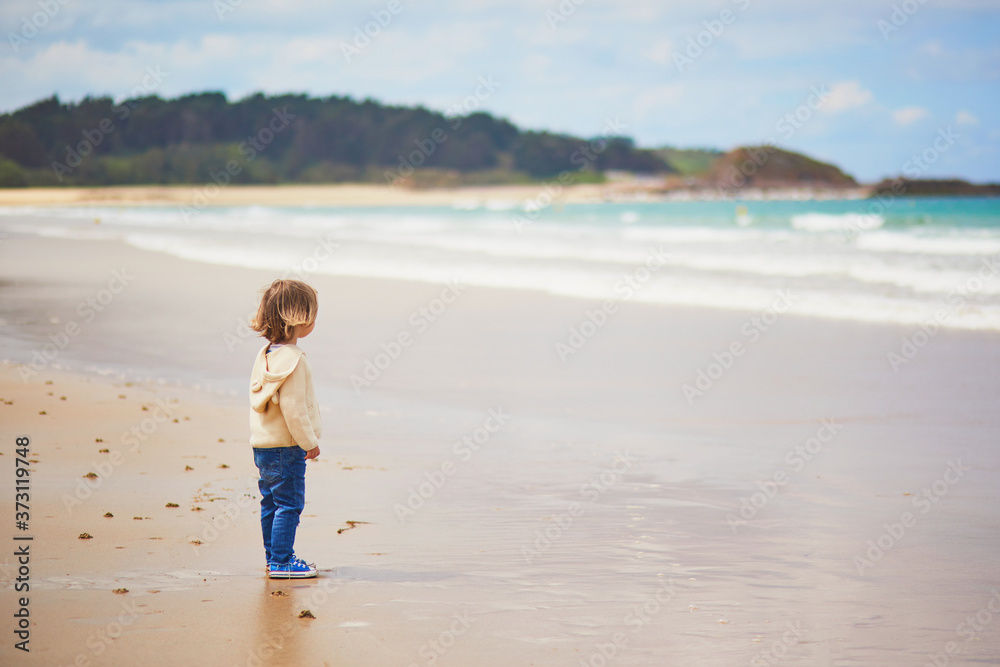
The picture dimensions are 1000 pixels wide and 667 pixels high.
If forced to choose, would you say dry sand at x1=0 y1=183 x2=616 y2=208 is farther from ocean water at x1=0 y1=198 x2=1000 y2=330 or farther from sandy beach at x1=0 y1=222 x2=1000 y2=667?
sandy beach at x1=0 y1=222 x2=1000 y2=667

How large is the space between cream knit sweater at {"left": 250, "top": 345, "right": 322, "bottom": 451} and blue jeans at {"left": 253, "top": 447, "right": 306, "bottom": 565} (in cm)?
7

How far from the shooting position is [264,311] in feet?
14.0

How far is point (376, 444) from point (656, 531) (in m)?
2.69

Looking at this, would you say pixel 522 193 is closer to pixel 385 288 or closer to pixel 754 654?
pixel 385 288

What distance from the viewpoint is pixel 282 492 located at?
4.42 m

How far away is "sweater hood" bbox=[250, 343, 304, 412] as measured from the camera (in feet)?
14.0

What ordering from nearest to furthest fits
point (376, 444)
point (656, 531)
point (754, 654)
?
1. point (754, 654)
2. point (656, 531)
3. point (376, 444)

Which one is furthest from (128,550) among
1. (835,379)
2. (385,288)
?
(385,288)

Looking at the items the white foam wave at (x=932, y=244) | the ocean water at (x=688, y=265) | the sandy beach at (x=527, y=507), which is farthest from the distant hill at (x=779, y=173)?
the sandy beach at (x=527, y=507)

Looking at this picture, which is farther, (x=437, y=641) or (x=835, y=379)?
(x=835, y=379)

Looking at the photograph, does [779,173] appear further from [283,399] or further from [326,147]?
[283,399]

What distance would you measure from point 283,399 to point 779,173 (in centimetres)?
14018

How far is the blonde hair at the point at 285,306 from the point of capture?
4.25 m

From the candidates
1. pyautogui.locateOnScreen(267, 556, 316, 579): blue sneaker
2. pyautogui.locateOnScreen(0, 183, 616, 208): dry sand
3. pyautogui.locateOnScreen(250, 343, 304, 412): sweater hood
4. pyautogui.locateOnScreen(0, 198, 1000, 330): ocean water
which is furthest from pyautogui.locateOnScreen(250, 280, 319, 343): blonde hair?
pyautogui.locateOnScreen(0, 183, 616, 208): dry sand
